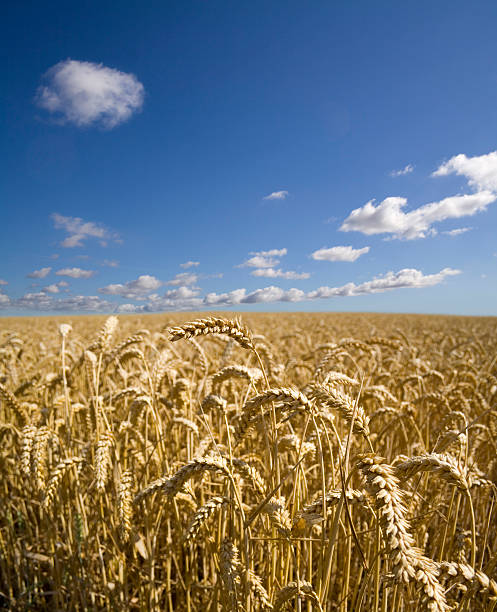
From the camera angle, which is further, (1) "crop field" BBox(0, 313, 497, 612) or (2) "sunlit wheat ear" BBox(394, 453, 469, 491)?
(1) "crop field" BBox(0, 313, 497, 612)

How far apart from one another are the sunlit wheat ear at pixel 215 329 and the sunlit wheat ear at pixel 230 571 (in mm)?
746

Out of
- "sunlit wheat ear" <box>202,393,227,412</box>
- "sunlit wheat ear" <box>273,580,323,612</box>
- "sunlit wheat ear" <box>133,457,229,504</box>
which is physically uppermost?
"sunlit wheat ear" <box>202,393,227,412</box>

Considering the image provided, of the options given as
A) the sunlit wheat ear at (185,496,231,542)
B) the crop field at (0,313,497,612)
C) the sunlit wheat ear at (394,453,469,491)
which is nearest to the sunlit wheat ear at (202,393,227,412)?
the crop field at (0,313,497,612)

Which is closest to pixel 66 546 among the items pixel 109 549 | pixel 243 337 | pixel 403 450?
pixel 109 549

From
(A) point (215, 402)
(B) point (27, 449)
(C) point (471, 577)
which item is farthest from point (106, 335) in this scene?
(C) point (471, 577)

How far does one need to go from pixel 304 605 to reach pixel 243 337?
1.62 metres

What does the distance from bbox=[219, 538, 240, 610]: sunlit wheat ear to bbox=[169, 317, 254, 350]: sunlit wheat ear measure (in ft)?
2.45

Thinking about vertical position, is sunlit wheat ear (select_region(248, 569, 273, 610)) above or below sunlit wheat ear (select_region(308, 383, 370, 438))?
below

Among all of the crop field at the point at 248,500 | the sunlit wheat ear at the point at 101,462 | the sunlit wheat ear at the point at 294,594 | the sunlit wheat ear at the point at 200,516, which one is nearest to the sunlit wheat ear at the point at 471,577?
the crop field at the point at 248,500

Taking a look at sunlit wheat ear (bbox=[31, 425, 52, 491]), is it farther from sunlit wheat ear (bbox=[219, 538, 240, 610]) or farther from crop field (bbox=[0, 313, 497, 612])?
sunlit wheat ear (bbox=[219, 538, 240, 610])

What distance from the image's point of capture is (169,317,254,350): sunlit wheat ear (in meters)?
0.99

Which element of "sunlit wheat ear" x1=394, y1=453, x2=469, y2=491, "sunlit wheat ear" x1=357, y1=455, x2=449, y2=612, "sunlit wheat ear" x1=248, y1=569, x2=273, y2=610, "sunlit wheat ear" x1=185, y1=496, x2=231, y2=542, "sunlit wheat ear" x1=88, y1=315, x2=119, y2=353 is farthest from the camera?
"sunlit wheat ear" x1=88, y1=315, x2=119, y2=353

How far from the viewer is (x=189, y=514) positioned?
7.02ft

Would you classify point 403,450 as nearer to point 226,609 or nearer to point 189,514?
point 189,514
